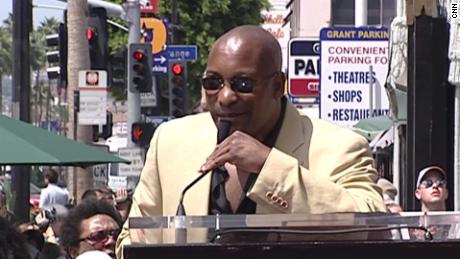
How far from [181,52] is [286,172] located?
23.8 meters

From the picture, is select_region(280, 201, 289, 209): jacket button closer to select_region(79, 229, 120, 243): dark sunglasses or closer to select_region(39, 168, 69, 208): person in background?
select_region(79, 229, 120, 243): dark sunglasses

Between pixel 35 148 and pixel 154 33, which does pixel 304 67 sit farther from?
pixel 35 148

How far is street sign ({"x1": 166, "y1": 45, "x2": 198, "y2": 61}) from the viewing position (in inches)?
1050

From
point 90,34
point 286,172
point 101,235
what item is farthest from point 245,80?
point 90,34

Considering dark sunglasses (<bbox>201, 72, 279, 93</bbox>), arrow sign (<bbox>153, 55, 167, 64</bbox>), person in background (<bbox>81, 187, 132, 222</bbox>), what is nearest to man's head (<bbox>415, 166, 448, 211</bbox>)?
person in background (<bbox>81, 187, 132, 222</bbox>)

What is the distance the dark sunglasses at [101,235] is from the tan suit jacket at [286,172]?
334cm

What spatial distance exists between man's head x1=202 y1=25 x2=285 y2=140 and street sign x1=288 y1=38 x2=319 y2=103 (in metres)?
15.9

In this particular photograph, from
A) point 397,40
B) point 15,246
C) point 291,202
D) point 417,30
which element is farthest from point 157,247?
point 397,40

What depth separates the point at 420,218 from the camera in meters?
2.91

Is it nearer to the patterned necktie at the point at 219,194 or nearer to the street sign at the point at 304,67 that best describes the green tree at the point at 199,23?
the street sign at the point at 304,67

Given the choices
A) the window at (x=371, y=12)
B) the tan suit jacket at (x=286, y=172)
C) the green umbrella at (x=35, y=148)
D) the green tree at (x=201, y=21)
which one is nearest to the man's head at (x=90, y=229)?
the green umbrella at (x=35, y=148)

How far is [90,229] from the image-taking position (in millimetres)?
6754

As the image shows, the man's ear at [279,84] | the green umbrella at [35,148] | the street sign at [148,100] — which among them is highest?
the man's ear at [279,84]

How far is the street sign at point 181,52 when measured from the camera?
26.7m
